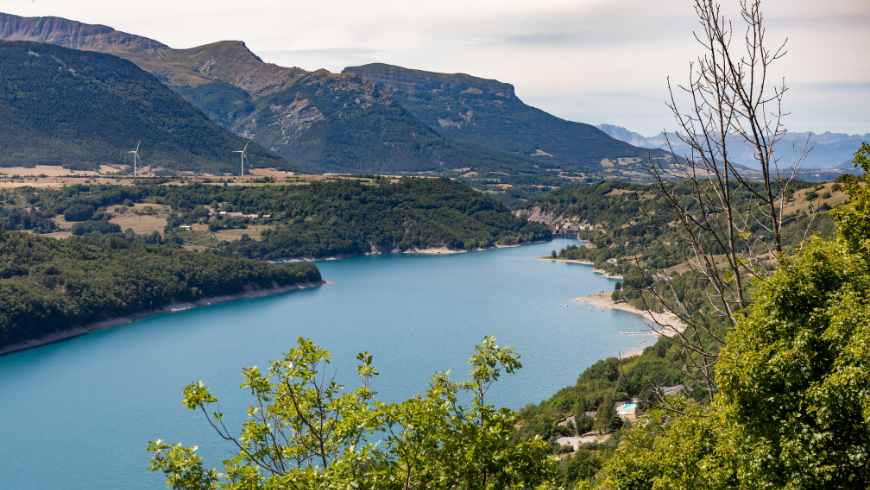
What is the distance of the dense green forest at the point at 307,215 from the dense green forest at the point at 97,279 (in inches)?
762

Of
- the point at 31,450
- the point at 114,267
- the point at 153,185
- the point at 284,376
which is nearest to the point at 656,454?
the point at 284,376

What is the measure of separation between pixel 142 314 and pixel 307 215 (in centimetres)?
6411

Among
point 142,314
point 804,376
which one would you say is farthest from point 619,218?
point 804,376

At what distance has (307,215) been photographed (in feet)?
458

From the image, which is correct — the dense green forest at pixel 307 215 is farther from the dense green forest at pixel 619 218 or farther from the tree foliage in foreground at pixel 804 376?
the tree foliage in foreground at pixel 804 376

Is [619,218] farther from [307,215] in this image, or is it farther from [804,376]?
[804,376]

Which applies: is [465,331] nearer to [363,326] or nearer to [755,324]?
[363,326]

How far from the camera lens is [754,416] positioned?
8570 millimetres

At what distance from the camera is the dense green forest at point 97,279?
65.5 m

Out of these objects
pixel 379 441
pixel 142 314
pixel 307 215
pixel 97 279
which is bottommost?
pixel 142 314

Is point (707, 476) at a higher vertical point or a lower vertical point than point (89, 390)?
higher

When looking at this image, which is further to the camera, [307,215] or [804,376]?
[307,215]

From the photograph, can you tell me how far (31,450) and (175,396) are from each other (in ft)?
34.2

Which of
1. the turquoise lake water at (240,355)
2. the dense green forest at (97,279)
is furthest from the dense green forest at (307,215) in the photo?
the turquoise lake water at (240,355)
